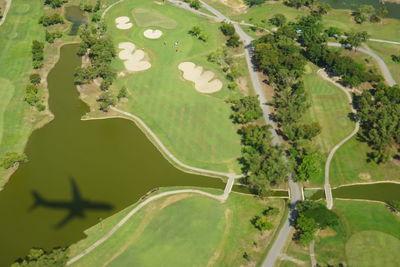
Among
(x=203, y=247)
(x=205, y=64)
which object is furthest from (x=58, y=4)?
(x=203, y=247)

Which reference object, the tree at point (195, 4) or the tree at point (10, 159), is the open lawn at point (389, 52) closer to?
the tree at point (195, 4)

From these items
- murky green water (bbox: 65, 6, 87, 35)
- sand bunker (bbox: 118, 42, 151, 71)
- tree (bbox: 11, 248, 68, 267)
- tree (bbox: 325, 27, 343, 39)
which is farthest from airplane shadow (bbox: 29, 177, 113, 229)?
tree (bbox: 325, 27, 343, 39)

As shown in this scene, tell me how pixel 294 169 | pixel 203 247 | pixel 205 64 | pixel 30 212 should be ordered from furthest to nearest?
pixel 205 64 < pixel 294 169 < pixel 30 212 < pixel 203 247

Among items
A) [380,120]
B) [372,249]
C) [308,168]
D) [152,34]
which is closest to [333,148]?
[380,120]

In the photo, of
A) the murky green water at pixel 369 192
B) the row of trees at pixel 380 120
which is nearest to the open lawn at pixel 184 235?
the murky green water at pixel 369 192

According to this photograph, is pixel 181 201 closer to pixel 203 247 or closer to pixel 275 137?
pixel 203 247

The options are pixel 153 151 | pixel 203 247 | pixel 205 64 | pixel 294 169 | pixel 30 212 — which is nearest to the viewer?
pixel 203 247

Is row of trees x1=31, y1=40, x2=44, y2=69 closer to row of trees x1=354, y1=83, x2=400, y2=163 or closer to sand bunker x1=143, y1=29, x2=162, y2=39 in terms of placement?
sand bunker x1=143, y1=29, x2=162, y2=39
